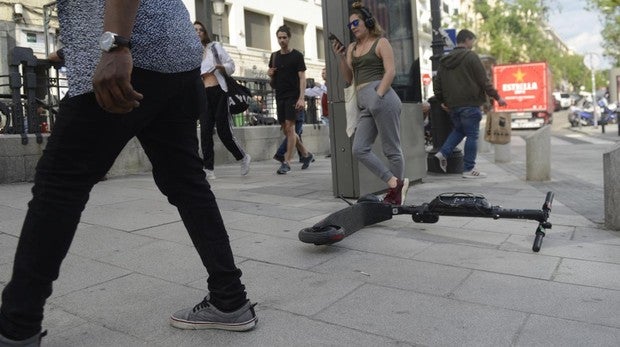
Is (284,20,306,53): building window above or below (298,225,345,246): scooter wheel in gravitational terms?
above

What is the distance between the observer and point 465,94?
7.96 m

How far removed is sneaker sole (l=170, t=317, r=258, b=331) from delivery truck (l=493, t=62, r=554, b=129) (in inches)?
1029

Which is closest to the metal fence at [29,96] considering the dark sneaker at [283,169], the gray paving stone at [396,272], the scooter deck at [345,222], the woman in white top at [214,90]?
the woman in white top at [214,90]

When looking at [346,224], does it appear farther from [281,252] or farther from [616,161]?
[616,161]

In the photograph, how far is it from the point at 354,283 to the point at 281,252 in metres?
0.76

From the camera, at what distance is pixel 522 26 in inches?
1923

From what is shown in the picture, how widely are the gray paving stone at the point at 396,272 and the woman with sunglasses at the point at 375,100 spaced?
152 cm

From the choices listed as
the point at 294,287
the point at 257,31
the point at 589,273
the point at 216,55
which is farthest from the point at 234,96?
the point at 257,31

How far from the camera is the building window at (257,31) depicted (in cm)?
2875

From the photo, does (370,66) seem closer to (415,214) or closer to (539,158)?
(415,214)

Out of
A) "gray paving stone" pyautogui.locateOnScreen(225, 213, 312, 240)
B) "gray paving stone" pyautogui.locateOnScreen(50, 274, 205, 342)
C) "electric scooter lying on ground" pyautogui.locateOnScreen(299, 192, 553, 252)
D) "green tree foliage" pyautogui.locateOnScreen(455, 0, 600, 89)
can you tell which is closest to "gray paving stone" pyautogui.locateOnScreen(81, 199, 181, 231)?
"gray paving stone" pyautogui.locateOnScreen(225, 213, 312, 240)

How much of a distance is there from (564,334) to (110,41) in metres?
2.02

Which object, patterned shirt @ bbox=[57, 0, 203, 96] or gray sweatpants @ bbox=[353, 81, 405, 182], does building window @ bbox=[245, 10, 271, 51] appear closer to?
gray sweatpants @ bbox=[353, 81, 405, 182]

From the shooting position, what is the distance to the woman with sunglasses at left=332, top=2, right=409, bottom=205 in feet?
16.4
